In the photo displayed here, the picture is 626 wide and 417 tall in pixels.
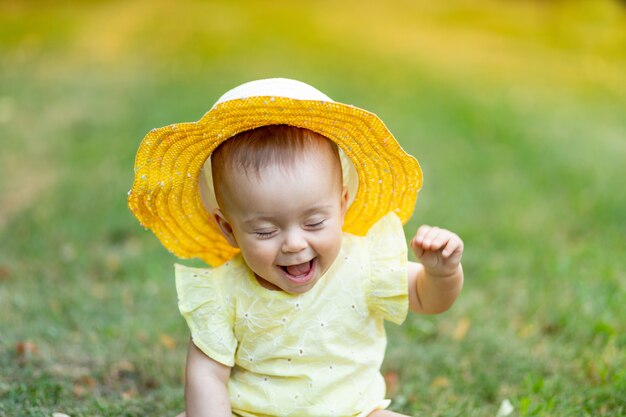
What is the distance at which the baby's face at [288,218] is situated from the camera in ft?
7.29

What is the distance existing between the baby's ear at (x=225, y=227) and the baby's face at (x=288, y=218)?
0.06 metres

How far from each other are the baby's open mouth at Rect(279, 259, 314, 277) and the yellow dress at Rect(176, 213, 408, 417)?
0.39 ft

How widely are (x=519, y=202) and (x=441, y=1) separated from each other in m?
9.90

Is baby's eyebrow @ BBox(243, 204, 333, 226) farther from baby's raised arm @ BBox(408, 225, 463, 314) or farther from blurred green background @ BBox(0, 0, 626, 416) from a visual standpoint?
blurred green background @ BBox(0, 0, 626, 416)

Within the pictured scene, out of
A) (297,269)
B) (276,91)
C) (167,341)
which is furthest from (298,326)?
(167,341)

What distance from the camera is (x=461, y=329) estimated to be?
12.2 feet

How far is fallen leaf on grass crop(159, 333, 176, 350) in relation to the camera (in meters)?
3.50

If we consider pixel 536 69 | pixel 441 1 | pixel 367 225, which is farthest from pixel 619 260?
pixel 441 1

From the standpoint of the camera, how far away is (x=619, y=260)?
430 centimetres

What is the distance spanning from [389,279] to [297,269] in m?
0.31

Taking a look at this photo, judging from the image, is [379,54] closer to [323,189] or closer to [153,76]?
[153,76]

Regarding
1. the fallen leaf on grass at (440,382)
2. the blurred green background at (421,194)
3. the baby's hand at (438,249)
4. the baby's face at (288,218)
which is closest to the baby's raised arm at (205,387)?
the baby's face at (288,218)

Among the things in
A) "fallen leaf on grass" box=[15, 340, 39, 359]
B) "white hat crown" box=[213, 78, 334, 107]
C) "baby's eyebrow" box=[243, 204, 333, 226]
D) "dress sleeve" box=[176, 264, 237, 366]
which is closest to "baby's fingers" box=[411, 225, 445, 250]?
"baby's eyebrow" box=[243, 204, 333, 226]

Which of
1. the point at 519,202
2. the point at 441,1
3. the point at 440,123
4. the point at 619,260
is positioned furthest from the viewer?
the point at 441,1
